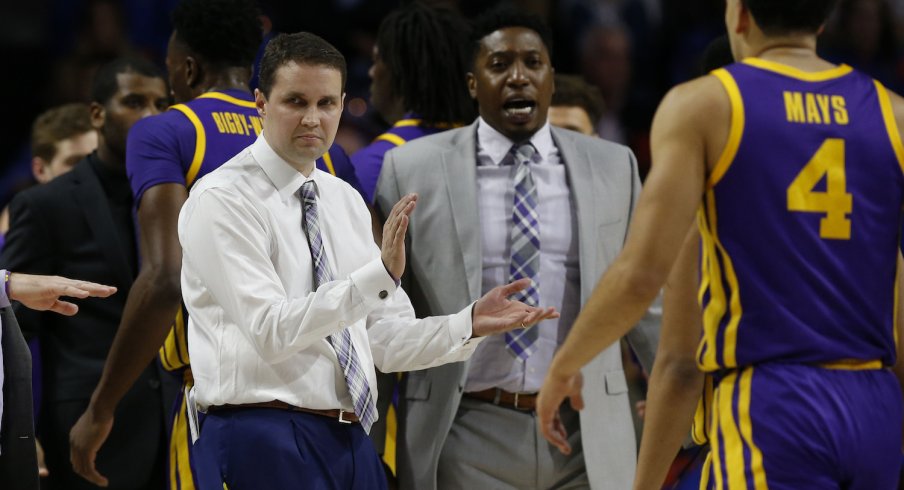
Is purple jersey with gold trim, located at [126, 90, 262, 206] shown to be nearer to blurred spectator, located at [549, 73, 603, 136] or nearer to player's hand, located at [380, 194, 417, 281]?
player's hand, located at [380, 194, 417, 281]

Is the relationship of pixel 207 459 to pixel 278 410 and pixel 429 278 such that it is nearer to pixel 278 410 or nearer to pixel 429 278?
pixel 278 410

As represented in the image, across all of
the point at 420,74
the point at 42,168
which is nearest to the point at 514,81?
the point at 420,74

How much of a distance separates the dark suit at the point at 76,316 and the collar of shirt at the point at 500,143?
5.30 feet

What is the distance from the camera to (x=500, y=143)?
5059mm

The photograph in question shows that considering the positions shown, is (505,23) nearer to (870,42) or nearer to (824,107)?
(824,107)

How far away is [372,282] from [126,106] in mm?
2677

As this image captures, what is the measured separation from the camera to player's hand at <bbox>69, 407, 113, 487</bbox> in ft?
15.6

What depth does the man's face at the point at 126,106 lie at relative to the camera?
590 centimetres

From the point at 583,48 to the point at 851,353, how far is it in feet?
24.1

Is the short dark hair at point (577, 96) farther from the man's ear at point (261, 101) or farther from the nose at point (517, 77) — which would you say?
the man's ear at point (261, 101)

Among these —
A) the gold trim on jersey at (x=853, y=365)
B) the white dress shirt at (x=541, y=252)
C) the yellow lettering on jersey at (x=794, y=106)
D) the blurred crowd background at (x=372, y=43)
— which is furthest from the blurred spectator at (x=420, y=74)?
the blurred crowd background at (x=372, y=43)

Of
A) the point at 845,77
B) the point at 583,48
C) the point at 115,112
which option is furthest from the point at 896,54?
the point at 845,77

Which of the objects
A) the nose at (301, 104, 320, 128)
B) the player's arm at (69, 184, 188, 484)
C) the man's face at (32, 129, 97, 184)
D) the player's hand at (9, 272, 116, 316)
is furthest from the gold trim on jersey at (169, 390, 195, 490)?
the man's face at (32, 129, 97, 184)

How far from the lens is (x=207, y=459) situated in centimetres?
382
